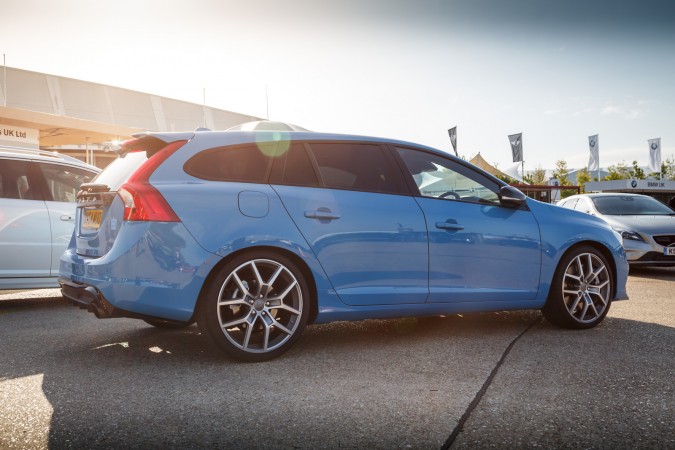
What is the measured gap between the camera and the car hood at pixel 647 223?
1048 centimetres

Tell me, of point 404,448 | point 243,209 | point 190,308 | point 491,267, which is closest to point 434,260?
point 491,267

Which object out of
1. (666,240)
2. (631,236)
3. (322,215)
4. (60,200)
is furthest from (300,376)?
(666,240)

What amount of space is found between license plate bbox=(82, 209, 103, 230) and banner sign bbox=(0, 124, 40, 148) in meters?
19.7

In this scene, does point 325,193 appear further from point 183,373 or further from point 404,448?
point 404,448

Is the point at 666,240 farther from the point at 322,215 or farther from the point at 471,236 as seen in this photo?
the point at 322,215

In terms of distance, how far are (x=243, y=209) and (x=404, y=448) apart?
203 cm

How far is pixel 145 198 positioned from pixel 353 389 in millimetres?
1759

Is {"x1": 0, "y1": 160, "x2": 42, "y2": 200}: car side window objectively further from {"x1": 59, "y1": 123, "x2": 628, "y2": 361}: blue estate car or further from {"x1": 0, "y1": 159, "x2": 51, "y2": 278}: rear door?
{"x1": 59, "y1": 123, "x2": 628, "y2": 361}: blue estate car

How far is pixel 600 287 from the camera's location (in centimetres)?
570

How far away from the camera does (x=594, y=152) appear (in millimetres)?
49250

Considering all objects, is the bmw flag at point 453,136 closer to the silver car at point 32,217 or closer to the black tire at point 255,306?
the silver car at point 32,217

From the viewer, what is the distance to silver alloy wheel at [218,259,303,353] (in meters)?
4.25

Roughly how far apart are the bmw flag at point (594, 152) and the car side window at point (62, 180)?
47.4m

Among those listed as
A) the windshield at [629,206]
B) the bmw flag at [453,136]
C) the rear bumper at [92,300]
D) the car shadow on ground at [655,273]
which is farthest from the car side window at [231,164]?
the bmw flag at [453,136]
